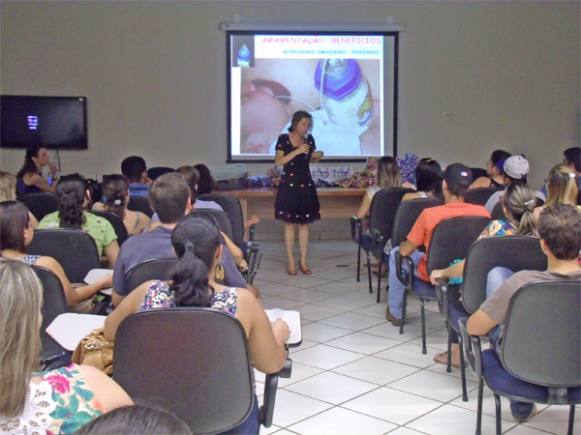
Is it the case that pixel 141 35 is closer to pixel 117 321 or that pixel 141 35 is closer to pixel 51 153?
pixel 51 153

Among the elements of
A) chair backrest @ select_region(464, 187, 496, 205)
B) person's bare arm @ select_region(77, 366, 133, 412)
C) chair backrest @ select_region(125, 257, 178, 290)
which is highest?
chair backrest @ select_region(464, 187, 496, 205)

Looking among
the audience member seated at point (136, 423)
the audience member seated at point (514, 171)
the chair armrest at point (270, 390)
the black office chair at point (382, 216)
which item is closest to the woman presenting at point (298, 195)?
the black office chair at point (382, 216)

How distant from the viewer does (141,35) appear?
8.20 m

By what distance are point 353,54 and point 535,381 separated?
6.22 m

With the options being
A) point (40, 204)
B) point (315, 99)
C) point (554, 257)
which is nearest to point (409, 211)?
point (554, 257)

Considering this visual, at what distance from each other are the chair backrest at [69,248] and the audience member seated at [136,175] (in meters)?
1.98

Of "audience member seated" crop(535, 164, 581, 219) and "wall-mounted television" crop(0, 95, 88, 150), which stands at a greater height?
"wall-mounted television" crop(0, 95, 88, 150)

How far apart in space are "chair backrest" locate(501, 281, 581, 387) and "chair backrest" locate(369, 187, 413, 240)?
3.00 m

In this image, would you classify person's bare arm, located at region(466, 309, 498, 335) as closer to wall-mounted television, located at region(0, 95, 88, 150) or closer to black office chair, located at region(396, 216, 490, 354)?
black office chair, located at region(396, 216, 490, 354)

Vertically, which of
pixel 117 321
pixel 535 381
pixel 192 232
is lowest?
pixel 535 381

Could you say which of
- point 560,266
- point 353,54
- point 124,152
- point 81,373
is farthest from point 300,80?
point 81,373

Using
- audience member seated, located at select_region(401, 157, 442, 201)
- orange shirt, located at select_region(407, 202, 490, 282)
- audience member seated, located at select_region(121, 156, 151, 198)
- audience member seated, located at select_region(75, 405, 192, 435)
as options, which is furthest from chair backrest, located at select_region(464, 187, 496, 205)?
audience member seated, located at select_region(75, 405, 192, 435)

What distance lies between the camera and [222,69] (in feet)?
27.2

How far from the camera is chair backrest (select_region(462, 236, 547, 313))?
3.23m
